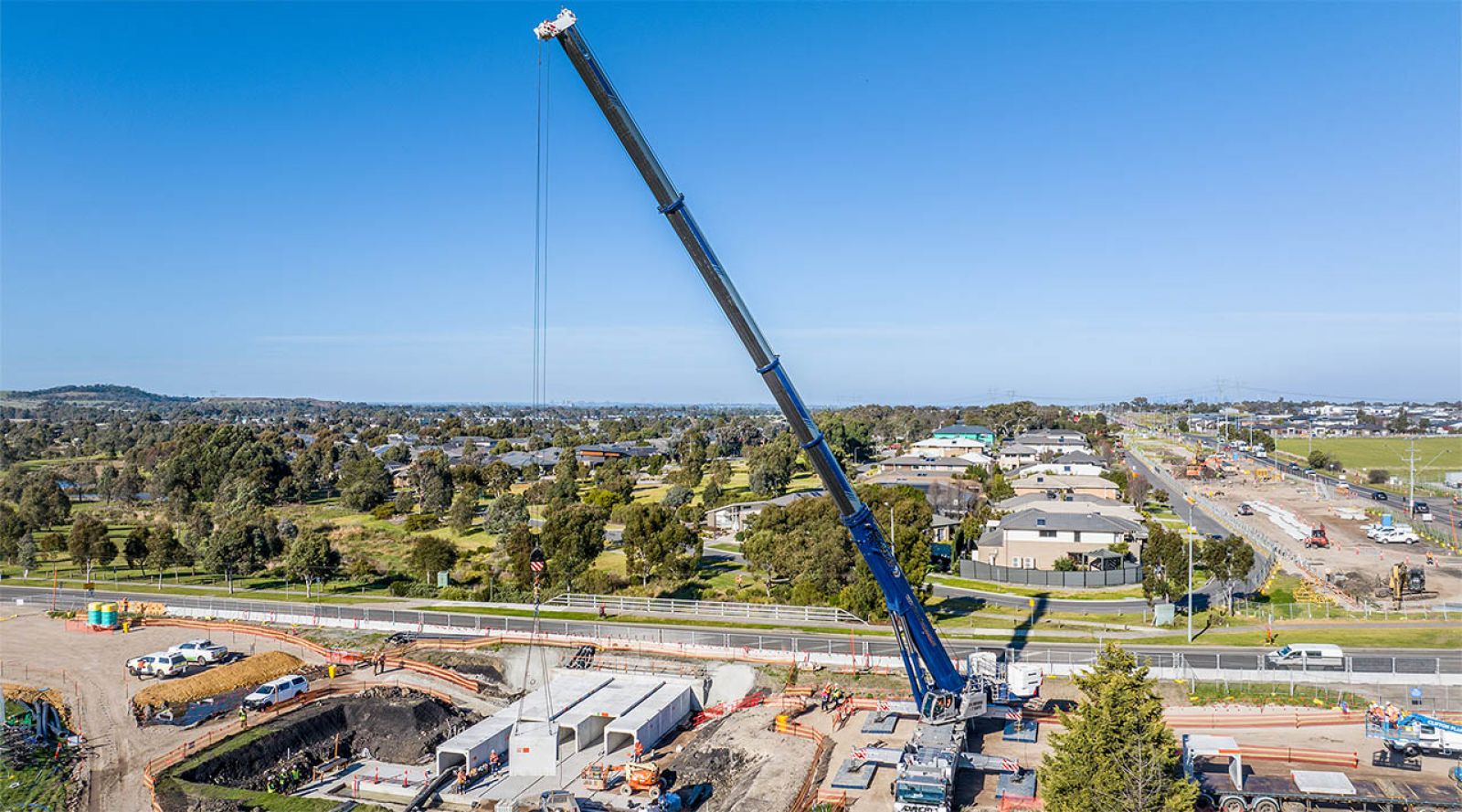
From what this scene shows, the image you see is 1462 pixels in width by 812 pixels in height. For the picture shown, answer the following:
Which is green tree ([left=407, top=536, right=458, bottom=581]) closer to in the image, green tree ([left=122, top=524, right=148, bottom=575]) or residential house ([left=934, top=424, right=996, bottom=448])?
green tree ([left=122, top=524, right=148, bottom=575])

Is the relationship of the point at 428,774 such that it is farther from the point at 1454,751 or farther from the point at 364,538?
the point at 364,538

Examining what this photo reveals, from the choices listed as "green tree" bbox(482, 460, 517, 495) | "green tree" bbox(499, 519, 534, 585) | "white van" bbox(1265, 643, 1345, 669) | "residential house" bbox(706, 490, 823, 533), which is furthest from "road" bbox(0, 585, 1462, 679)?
"green tree" bbox(482, 460, 517, 495)

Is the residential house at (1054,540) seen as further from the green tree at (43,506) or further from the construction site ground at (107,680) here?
the green tree at (43,506)

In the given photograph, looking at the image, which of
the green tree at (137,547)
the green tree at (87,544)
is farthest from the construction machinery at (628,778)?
A: the green tree at (87,544)

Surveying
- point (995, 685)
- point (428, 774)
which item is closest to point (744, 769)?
point (995, 685)

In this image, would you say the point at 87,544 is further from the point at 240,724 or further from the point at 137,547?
the point at 240,724

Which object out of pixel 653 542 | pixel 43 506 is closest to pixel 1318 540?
pixel 653 542
